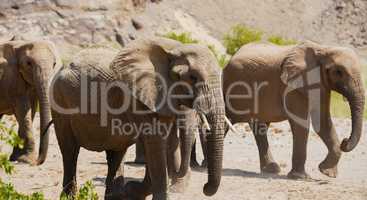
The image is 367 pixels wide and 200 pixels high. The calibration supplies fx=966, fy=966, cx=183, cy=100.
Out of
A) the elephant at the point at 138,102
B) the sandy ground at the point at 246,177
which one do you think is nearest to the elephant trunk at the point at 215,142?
the elephant at the point at 138,102

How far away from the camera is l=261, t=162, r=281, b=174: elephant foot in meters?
12.4

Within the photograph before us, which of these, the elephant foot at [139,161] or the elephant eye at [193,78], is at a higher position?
the elephant eye at [193,78]

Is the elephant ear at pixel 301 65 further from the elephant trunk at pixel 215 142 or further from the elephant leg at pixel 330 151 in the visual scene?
the elephant trunk at pixel 215 142

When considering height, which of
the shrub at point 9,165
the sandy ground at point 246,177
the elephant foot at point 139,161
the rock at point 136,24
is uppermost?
the rock at point 136,24

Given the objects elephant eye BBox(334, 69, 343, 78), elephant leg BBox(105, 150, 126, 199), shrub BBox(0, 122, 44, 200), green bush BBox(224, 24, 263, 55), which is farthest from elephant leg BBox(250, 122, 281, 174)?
green bush BBox(224, 24, 263, 55)

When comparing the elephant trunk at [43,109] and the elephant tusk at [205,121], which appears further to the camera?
the elephant trunk at [43,109]

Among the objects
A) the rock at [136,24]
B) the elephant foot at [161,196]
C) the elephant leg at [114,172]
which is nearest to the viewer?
the elephant foot at [161,196]

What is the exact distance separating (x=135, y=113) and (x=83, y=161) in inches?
166

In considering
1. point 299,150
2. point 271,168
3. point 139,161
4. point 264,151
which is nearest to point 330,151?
point 299,150

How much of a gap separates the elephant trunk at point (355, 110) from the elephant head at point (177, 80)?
333cm

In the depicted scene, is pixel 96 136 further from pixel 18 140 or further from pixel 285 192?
pixel 18 140

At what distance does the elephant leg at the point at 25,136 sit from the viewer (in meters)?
Answer: 12.4

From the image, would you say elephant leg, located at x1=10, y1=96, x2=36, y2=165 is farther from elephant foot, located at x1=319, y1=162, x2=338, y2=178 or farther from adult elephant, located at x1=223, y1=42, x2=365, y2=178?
elephant foot, located at x1=319, y1=162, x2=338, y2=178

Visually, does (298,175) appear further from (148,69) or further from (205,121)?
(205,121)
